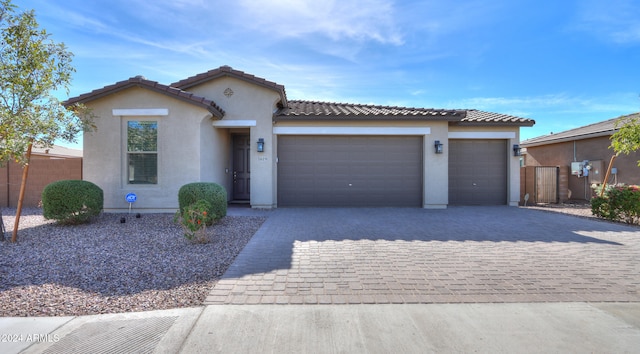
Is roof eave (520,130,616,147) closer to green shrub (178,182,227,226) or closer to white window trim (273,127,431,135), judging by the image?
white window trim (273,127,431,135)

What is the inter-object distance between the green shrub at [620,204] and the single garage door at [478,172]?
300 cm

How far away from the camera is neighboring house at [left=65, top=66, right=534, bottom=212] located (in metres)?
9.28

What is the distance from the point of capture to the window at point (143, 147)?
9367mm

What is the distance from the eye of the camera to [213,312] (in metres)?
3.23

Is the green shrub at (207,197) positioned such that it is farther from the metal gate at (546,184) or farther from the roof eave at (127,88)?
the metal gate at (546,184)

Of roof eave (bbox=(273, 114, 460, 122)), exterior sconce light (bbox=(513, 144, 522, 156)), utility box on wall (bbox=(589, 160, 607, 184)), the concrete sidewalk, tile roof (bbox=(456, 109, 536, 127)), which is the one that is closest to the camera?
the concrete sidewalk

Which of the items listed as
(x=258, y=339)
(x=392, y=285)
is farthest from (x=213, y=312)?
(x=392, y=285)

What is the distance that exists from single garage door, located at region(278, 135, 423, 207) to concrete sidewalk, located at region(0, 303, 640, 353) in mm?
7732

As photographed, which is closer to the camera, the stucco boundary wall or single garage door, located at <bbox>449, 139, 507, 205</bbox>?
the stucco boundary wall

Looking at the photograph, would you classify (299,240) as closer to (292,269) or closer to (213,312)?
(292,269)

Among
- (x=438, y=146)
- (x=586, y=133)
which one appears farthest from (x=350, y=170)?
(x=586, y=133)

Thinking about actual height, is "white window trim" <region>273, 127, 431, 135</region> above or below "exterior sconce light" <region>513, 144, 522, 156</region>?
above

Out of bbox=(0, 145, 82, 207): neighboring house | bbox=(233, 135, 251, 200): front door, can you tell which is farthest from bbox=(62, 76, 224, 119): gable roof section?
bbox=(233, 135, 251, 200): front door

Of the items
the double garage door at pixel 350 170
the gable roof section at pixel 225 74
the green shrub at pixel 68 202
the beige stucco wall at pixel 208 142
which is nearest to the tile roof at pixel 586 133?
the beige stucco wall at pixel 208 142
